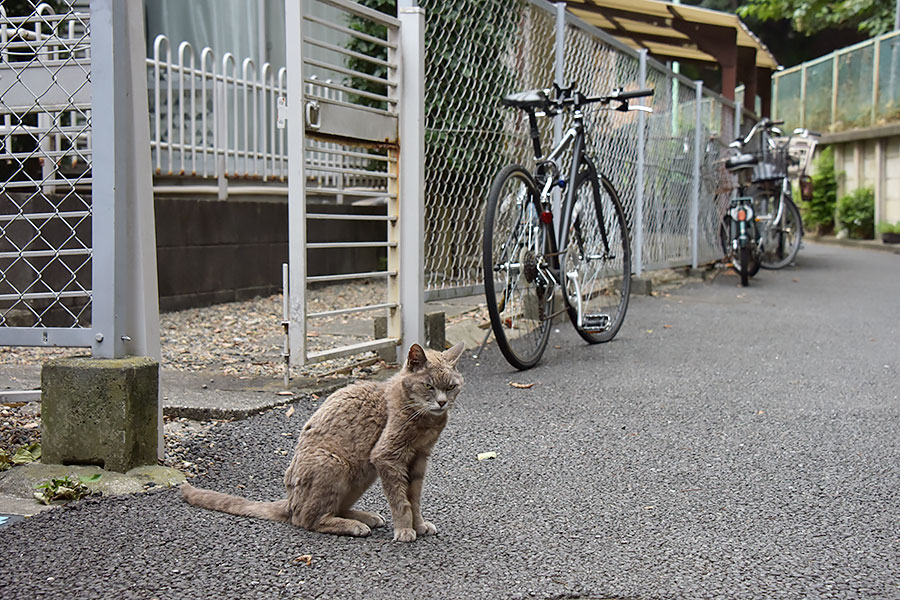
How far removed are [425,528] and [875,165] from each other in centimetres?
1968

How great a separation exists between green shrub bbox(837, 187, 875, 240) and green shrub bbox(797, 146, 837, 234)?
1.40m

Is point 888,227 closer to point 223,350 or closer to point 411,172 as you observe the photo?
point 411,172

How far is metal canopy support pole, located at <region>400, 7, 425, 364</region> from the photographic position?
4.90m

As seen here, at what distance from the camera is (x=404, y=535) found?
8.48 feet

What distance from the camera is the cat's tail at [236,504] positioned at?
269 cm

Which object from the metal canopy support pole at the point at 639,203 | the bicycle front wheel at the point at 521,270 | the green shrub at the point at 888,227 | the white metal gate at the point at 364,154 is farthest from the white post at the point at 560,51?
the green shrub at the point at 888,227

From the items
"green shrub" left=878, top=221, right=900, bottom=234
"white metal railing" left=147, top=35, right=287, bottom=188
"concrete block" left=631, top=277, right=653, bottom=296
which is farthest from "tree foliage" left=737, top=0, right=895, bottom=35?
"white metal railing" left=147, top=35, right=287, bottom=188

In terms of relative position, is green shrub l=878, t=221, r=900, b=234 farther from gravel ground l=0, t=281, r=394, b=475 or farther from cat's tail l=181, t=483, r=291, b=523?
cat's tail l=181, t=483, r=291, b=523

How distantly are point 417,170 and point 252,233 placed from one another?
3421mm

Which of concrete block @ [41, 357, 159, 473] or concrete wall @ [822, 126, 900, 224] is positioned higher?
concrete wall @ [822, 126, 900, 224]

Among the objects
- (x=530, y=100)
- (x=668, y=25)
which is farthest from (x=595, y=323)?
(x=668, y=25)

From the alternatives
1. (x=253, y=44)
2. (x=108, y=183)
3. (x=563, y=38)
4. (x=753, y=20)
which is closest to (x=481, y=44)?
(x=563, y=38)

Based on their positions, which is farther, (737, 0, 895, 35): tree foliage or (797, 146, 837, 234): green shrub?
(737, 0, 895, 35): tree foliage

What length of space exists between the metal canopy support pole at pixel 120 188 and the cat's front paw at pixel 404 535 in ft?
3.68
